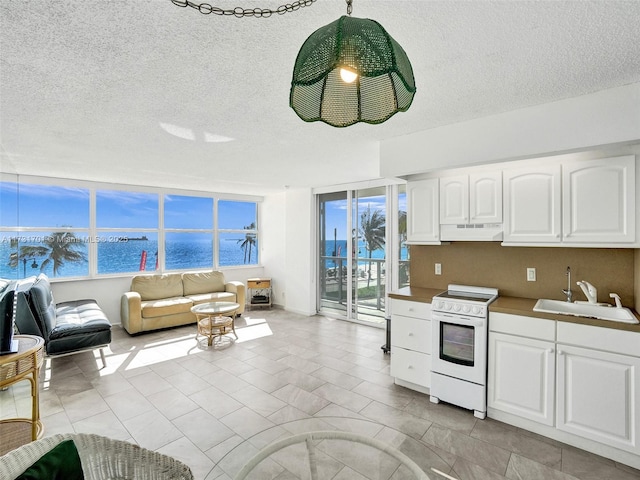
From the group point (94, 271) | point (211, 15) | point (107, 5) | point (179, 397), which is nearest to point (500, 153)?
point (211, 15)

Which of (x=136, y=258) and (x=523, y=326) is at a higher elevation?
(x=136, y=258)

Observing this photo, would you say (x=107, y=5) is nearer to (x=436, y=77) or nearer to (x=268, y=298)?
(x=436, y=77)

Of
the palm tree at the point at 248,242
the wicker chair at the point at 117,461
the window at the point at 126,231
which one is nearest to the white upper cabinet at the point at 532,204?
the wicker chair at the point at 117,461

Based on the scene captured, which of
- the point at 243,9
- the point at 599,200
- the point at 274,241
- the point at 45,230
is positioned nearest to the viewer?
the point at 243,9

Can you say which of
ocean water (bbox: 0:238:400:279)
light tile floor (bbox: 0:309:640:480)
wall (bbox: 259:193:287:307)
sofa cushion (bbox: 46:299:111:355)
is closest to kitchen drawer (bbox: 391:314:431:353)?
light tile floor (bbox: 0:309:640:480)

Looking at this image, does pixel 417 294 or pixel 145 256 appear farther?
pixel 145 256

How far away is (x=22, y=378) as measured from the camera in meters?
2.25

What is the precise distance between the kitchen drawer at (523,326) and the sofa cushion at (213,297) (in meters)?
4.60

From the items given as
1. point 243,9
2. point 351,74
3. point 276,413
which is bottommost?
point 276,413

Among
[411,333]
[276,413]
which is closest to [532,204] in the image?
[411,333]

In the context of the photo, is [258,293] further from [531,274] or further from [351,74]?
[351,74]

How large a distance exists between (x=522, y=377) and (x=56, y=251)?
21.8 ft

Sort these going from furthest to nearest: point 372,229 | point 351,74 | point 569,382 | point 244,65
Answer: point 372,229 → point 569,382 → point 244,65 → point 351,74

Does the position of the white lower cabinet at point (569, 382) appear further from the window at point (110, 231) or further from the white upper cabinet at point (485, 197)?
the window at point (110, 231)
